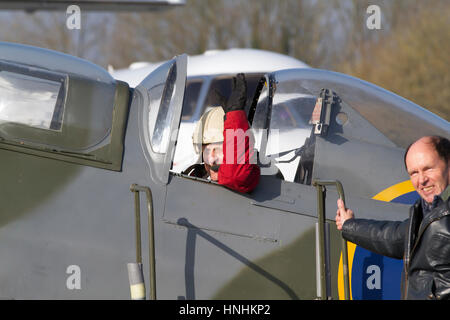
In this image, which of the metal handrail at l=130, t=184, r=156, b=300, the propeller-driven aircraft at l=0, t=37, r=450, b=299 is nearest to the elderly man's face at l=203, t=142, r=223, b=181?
the propeller-driven aircraft at l=0, t=37, r=450, b=299

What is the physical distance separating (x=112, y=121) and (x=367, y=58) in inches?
962

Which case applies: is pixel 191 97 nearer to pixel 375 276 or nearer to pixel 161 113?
pixel 161 113

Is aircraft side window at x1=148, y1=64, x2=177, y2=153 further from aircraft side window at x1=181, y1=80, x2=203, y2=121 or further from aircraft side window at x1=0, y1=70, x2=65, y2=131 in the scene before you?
aircraft side window at x1=181, y1=80, x2=203, y2=121

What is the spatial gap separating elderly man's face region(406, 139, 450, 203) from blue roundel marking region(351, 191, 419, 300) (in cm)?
111

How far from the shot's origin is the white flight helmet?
3711mm

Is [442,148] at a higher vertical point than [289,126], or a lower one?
lower

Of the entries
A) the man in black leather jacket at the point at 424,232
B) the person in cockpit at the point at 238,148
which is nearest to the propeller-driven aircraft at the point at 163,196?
the person in cockpit at the point at 238,148

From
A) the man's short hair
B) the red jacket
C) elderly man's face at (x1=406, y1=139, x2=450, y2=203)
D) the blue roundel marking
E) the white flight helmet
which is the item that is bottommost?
the blue roundel marking

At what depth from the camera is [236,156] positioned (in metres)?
3.50

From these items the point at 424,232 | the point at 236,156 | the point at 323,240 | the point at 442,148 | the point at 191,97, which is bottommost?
the point at 424,232

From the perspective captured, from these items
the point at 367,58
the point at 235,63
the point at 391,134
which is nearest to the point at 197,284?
the point at 391,134

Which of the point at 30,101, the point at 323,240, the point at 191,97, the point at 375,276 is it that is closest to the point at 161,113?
the point at 30,101

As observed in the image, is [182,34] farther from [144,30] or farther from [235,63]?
[235,63]

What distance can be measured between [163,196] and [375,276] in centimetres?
130
